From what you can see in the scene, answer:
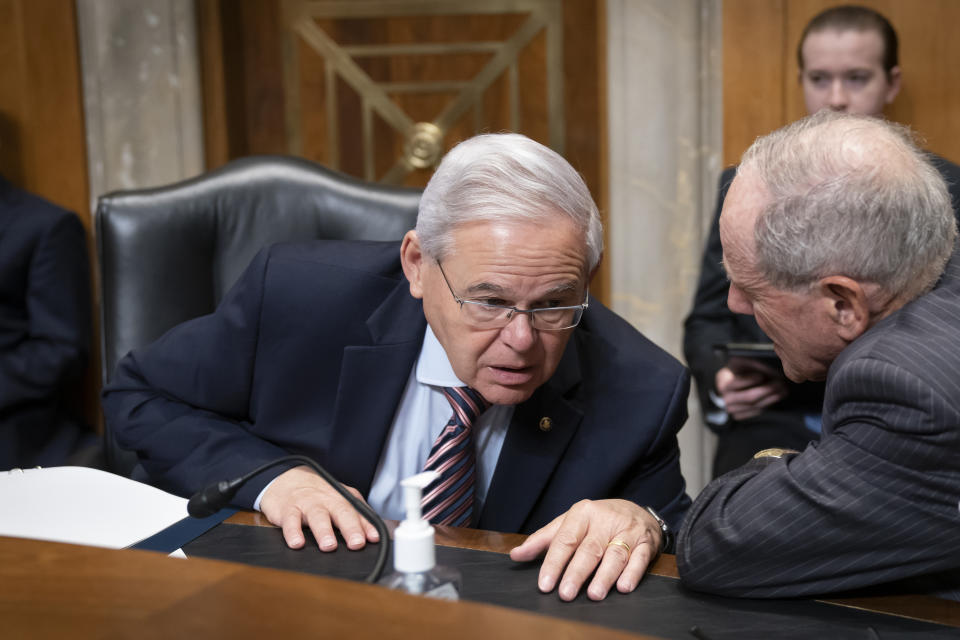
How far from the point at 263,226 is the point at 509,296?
0.90 meters

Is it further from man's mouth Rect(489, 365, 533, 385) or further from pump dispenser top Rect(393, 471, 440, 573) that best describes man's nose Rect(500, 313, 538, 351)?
pump dispenser top Rect(393, 471, 440, 573)

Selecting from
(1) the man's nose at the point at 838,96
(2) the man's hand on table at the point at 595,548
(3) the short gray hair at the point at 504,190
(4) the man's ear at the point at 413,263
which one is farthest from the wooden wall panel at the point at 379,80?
(2) the man's hand on table at the point at 595,548

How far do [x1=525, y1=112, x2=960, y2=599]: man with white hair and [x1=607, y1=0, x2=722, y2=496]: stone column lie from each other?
1.84 m

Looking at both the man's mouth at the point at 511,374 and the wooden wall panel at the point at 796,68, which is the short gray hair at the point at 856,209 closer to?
the man's mouth at the point at 511,374

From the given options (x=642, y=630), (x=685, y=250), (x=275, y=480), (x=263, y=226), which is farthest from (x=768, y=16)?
(x=642, y=630)

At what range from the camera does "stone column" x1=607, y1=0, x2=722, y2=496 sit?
2967mm

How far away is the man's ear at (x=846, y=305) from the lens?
3.70ft

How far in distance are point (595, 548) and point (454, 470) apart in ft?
1.43

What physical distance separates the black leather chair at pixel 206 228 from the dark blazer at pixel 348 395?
0.85 feet

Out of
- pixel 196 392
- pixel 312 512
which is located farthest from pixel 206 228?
pixel 312 512

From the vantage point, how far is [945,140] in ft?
9.09

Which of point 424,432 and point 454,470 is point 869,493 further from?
point 424,432

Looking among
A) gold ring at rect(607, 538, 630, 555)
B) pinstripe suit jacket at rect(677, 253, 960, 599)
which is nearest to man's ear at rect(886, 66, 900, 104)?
pinstripe suit jacket at rect(677, 253, 960, 599)

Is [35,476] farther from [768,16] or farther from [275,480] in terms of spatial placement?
[768,16]
